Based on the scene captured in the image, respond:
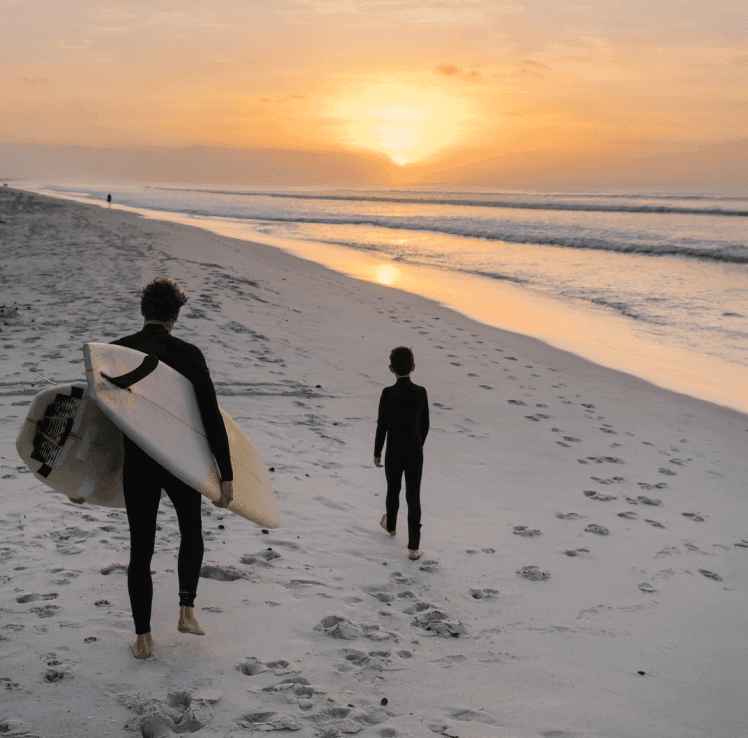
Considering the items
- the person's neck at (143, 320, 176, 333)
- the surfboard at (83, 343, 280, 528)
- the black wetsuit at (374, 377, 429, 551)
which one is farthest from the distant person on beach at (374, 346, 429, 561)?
the person's neck at (143, 320, 176, 333)

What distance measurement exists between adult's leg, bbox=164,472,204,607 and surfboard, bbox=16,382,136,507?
0.43 meters

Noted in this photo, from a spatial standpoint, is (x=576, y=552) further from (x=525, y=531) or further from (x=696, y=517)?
(x=696, y=517)

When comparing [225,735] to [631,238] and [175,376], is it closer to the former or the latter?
[175,376]

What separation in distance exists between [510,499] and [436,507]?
2.23 feet

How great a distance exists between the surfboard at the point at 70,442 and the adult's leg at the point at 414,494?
6.39 feet

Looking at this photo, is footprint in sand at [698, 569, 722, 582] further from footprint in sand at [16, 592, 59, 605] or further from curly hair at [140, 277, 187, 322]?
footprint in sand at [16, 592, 59, 605]

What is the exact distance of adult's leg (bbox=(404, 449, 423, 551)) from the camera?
4.21 m

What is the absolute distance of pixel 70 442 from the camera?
2.99 metres

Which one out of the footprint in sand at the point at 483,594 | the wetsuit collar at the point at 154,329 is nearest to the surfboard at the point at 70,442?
the wetsuit collar at the point at 154,329

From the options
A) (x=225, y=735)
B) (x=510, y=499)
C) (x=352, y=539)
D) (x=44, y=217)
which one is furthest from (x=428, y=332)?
Answer: (x=44, y=217)

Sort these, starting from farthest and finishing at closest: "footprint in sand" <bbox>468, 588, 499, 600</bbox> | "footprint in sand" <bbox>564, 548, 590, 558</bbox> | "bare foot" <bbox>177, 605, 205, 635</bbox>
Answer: "footprint in sand" <bbox>564, 548, 590, 558</bbox>, "footprint in sand" <bbox>468, 588, 499, 600</bbox>, "bare foot" <bbox>177, 605, 205, 635</bbox>

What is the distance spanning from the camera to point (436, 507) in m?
5.09

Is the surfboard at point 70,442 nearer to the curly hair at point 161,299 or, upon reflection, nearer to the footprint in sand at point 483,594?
the curly hair at point 161,299

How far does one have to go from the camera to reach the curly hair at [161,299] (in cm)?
280
